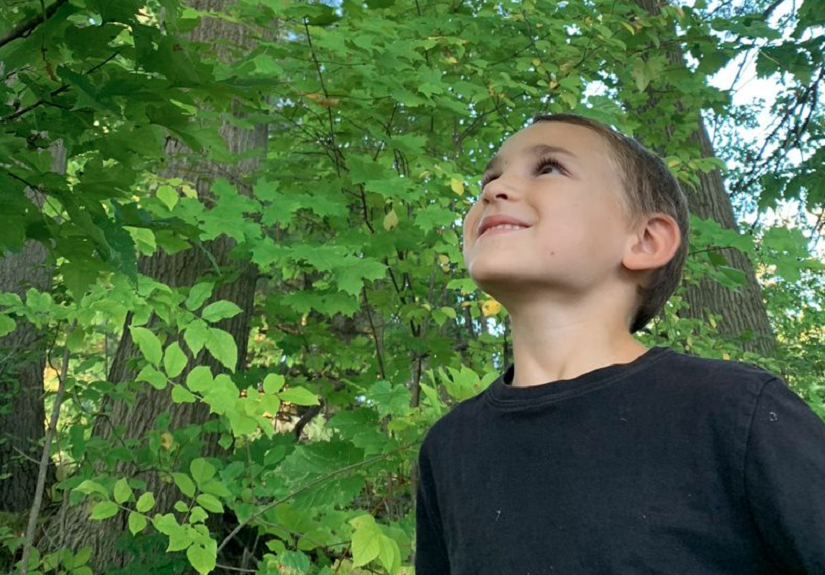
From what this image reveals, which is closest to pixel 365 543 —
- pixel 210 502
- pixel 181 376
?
pixel 210 502

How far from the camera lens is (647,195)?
1.34 m

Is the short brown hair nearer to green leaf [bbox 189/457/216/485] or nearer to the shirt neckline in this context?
the shirt neckline

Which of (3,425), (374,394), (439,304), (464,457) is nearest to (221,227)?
(374,394)

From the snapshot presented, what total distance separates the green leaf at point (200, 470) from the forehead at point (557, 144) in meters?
1.33

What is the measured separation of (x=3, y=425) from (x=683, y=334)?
4140 millimetres

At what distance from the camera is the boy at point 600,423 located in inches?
36.8

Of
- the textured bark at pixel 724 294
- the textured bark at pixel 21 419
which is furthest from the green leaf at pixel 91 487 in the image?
the textured bark at pixel 724 294

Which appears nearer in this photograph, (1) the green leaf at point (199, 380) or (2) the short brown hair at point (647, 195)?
(2) the short brown hair at point (647, 195)

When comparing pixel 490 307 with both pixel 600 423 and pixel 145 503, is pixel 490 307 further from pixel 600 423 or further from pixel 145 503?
pixel 600 423

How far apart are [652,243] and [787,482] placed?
0.51 m

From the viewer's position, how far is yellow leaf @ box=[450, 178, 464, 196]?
2.68 m

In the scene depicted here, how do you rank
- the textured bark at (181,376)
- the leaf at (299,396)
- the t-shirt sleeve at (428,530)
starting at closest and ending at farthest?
the t-shirt sleeve at (428,530), the leaf at (299,396), the textured bark at (181,376)

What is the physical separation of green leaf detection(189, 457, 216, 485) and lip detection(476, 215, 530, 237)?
1304 mm

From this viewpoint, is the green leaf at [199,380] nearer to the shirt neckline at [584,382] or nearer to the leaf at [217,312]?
the leaf at [217,312]
